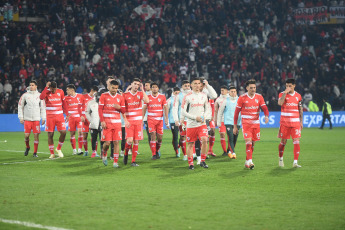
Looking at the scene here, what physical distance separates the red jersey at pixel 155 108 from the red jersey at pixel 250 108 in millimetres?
3601

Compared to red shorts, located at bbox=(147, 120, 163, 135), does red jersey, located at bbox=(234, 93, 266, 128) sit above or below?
above

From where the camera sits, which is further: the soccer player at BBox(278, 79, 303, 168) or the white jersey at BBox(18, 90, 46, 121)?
the white jersey at BBox(18, 90, 46, 121)

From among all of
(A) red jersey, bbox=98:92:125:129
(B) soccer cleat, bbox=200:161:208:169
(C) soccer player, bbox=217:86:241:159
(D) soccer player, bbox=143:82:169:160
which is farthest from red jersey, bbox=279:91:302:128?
(A) red jersey, bbox=98:92:125:129

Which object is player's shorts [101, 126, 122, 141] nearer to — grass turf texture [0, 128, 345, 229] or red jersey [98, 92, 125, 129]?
red jersey [98, 92, 125, 129]

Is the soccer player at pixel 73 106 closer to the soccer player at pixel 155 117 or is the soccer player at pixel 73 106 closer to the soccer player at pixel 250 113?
the soccer player at pixel 155 117

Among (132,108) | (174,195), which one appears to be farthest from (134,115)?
(174,195)

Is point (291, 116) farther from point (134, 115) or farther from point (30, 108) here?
point (30, 108)

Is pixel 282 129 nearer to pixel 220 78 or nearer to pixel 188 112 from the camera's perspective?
pixel 188 112

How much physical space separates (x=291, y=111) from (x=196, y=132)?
2.58 meters

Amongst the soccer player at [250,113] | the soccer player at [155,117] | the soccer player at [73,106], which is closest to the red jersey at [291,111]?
the soccer player at [250,113]

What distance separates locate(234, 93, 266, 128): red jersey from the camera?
14266 mm

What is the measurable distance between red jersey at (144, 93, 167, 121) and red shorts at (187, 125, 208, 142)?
3275 millimetres

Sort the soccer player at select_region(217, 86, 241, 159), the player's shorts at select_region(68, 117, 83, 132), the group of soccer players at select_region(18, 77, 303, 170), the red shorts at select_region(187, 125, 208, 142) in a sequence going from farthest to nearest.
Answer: the player's shorts at select_region(68, 117, 83, 132) → the soccer player at select_region(217, 86, 241, 159) → the group of soccer players at select_region(18, 77, 303, 170) → the red shorts at select_region(187, 125, 208, 142)

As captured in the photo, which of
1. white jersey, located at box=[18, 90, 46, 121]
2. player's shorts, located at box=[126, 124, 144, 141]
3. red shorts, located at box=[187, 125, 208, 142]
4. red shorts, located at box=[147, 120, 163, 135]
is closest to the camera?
red shorts, located at box=[187, 125, 208, 142]
